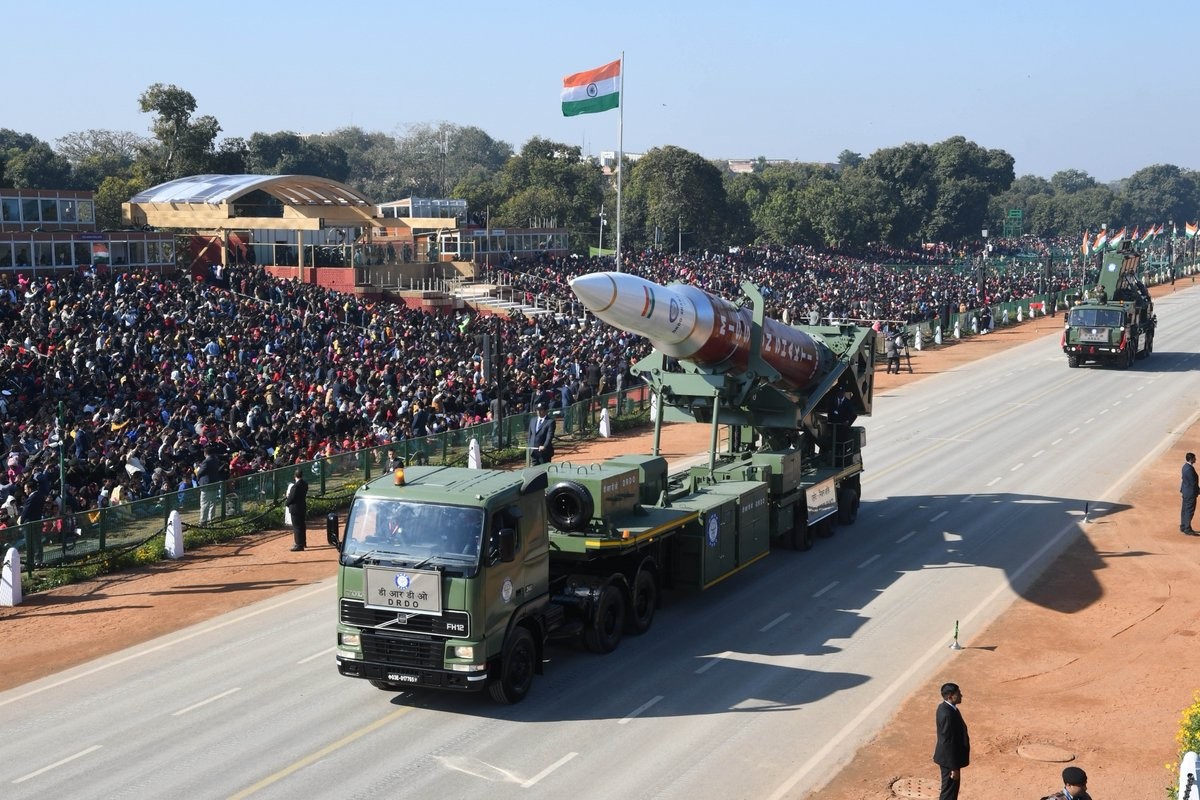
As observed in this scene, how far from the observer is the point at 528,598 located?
1603 cm

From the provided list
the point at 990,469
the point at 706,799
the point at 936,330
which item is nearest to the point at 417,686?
the point at 706,799

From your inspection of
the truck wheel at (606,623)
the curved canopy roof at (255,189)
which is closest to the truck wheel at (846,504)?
the truck wheel at (606,623)

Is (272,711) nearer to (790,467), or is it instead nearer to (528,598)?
(528,598)

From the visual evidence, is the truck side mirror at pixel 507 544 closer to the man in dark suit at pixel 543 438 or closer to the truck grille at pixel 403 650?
the truck grille at pixel 403 650

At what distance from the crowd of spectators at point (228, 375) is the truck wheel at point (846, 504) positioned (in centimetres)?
601

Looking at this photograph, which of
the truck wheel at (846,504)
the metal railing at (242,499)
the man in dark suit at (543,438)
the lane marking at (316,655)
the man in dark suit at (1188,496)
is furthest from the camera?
the man in dark suit at (543,438)

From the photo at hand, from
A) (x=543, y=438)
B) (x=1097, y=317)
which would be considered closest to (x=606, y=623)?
(x=543, y=438)

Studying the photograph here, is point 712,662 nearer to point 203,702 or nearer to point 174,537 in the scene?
point 203,702

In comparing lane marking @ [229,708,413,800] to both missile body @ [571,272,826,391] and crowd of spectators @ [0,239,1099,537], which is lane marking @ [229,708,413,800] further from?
crowd of spectators @ [0,239,1099,537]

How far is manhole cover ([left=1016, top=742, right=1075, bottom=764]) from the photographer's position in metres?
14.9

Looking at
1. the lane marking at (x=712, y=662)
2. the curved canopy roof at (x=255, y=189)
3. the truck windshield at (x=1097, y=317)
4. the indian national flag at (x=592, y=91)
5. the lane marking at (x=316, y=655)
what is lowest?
the lane marking at (x=712, y=662)

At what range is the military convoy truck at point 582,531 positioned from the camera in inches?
587

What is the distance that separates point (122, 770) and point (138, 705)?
2366 mm

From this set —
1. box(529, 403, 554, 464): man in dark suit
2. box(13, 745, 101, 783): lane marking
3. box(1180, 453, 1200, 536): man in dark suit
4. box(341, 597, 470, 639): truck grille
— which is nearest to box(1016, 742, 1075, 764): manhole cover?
box(341, 597, 470, 639): truck grille
